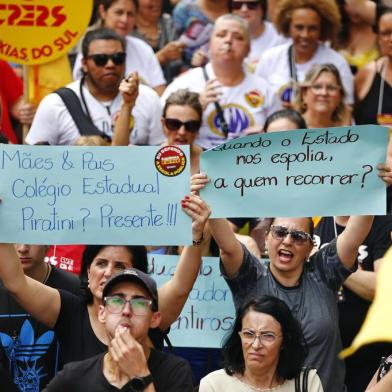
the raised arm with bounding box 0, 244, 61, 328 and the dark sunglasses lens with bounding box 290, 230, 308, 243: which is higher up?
the dark sunglasses lens with bounding box 290, 230, 308, 243

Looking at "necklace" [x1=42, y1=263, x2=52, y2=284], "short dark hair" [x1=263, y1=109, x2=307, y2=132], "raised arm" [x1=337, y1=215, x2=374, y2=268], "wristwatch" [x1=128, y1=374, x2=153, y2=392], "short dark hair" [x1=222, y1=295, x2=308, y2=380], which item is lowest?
"wristwatch" [x1=128, y1=374, x2=153, y2=392]

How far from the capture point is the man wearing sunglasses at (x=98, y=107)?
7770mm

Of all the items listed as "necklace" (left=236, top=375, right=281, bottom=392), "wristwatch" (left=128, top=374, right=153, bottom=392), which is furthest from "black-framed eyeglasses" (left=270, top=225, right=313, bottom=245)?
"wristwatch" (left=128, top=374, right=153, bottom=392)

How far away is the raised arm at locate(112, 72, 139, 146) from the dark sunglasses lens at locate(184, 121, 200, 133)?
37cm

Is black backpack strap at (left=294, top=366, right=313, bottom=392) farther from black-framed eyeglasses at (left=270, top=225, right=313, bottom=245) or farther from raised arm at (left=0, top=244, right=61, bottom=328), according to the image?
raised arm at (left=0, top=244, right=61, bottom=328)

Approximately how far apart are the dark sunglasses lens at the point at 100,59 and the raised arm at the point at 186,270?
2.87 metres

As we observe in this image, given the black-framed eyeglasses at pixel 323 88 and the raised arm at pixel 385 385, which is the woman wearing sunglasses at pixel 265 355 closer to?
the raised arm at pixel 385 385

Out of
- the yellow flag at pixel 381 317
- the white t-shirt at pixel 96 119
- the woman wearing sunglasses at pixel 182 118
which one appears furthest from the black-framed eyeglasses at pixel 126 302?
the white t-shirt at pixel 96 119

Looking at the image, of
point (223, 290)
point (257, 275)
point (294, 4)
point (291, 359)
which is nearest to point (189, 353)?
point (223, 290)

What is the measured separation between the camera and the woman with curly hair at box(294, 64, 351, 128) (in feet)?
26.6

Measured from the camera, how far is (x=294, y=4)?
888cm

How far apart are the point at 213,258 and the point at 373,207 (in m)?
1.21

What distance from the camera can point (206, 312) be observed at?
20.2ft

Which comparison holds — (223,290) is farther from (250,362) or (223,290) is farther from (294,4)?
(294,4)
